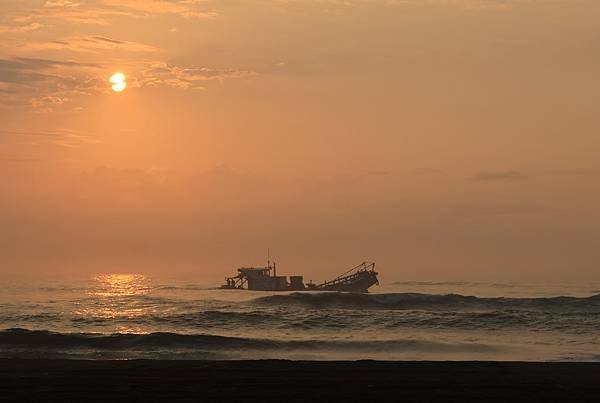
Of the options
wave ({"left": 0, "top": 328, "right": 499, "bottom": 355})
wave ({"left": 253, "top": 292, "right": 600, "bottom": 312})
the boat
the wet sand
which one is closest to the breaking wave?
wave ({"left": 0, "top": 328, "right": 499, "bottom": 355})

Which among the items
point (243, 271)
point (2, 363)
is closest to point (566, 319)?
point (2, 363)

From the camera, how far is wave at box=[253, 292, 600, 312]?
57531 mm

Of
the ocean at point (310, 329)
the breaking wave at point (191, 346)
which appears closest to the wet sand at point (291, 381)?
the ocean at point (310, 329)

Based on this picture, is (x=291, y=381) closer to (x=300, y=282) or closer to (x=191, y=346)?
(x=191, y=346)

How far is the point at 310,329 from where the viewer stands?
145ft

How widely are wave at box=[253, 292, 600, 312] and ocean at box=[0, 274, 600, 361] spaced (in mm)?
80

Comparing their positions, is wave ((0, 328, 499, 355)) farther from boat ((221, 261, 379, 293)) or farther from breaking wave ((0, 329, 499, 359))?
boat ((221, 261, 379, 293))

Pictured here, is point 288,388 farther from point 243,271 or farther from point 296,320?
point 243,271

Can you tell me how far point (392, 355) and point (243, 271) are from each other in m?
66.3

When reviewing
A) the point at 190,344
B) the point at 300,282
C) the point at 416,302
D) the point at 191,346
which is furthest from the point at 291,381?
the point at 300,282

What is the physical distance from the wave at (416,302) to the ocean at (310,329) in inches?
3.1

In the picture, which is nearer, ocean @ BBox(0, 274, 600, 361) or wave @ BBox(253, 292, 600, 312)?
ocean @ BBox(0, 274, 600, 361)

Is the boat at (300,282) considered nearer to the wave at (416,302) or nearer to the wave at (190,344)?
the wave at (416,302)

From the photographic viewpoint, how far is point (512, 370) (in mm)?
21656
